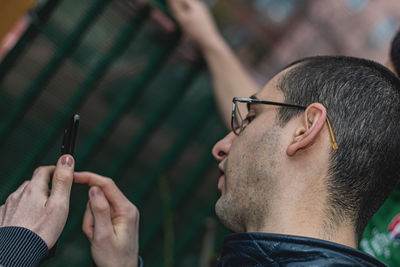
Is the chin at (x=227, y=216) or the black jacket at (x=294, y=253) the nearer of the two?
the black jacket at (x=294, y=253)

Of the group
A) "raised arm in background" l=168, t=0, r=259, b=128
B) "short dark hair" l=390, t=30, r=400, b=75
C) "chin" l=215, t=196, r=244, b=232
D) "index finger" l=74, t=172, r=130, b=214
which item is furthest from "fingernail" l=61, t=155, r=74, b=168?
"short dark hair" l=390, t=30, r=400, b=75

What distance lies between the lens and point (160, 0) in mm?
2488

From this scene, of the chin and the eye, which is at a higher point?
the eye

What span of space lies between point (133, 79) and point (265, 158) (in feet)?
4.21

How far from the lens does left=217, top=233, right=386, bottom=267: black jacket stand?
4.10 feet

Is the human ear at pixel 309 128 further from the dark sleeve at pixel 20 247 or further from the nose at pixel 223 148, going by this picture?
the dark sleeve at pixel 20 247

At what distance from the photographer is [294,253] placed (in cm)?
128

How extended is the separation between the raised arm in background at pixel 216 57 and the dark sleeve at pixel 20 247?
150cm

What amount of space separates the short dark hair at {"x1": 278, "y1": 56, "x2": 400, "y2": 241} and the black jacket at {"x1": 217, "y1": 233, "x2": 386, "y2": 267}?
0.53 feet

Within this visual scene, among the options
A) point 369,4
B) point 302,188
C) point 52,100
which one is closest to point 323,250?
point 302,188

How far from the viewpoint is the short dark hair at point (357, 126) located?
1.45m

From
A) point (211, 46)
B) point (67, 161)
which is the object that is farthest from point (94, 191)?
point (211, 46)

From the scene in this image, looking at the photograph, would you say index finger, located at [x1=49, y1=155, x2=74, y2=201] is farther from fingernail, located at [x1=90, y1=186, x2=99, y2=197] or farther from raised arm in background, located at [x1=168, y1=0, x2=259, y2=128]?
raised arm in background, located at [x1=168, y1=0, x2=259, y2=128]

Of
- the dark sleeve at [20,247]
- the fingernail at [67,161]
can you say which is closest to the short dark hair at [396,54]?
the fingernail at [67,161]
